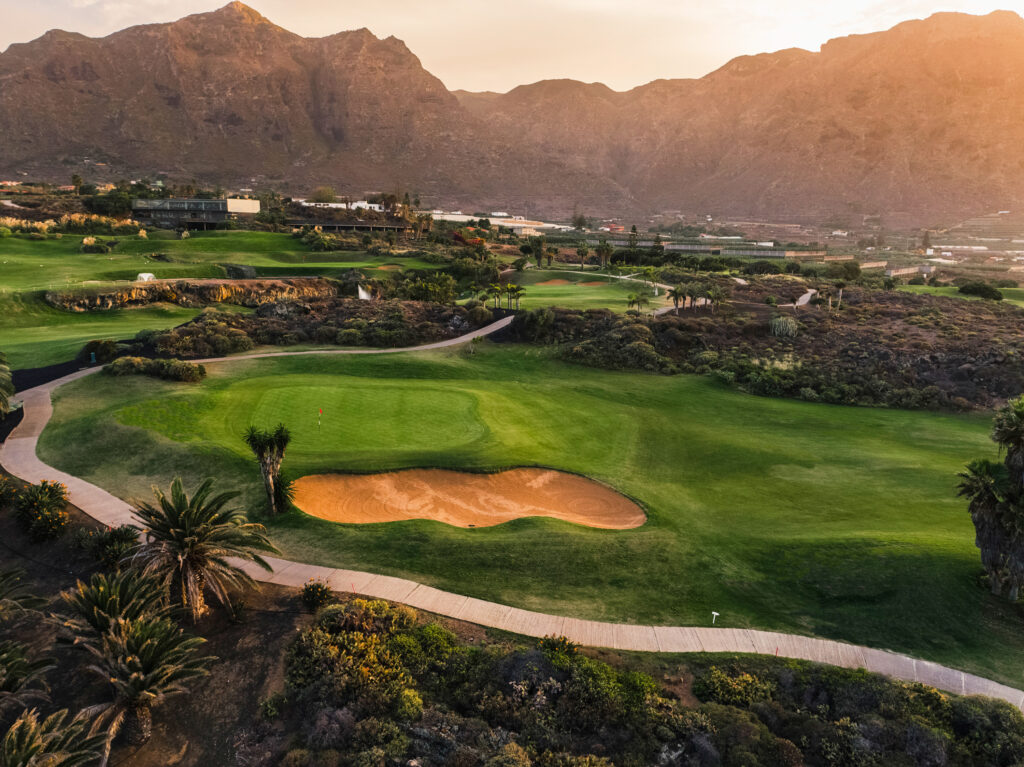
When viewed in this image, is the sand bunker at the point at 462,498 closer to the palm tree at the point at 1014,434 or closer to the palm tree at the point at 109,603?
the palm tree at the point at 109,603

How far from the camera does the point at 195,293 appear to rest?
58.7 m

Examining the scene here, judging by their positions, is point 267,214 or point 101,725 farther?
point 267,214

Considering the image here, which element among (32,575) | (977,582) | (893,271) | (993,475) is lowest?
(32,575)

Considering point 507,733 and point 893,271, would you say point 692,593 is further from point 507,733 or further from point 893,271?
point 893,271

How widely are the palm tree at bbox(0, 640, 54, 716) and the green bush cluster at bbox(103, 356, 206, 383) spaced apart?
73.4 ft

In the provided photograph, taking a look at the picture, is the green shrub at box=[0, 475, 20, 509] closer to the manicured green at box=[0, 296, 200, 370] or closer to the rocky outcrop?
the manicured green at box=[0, 296, 200, 370]

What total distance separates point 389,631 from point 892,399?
126ft

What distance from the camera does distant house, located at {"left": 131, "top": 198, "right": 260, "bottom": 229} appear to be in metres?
97.1

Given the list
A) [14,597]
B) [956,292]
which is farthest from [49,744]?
[956,292]

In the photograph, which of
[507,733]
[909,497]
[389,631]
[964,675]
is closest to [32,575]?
[389,631]

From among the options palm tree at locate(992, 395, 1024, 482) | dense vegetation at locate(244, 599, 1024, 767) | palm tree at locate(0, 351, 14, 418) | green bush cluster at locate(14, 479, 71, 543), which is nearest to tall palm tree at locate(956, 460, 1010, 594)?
palm tree at locate(992, 395, 1024, 482)

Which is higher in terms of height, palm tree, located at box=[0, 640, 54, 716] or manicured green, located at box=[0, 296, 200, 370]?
manicured green, located at box=[0, 296, 200, 370]

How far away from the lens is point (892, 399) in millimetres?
37469

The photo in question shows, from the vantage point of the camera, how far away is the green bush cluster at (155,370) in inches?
1248
